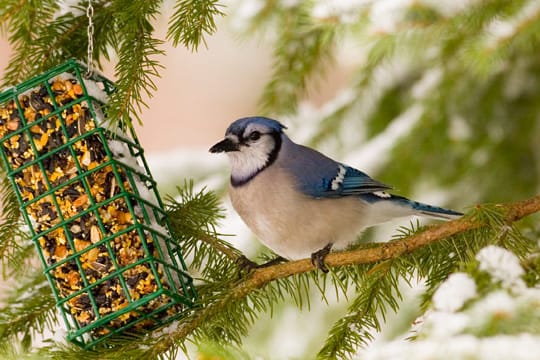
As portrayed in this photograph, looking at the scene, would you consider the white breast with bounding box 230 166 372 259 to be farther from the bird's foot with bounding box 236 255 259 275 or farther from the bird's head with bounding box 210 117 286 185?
the bird's foot with bounding box 236 255 259 275

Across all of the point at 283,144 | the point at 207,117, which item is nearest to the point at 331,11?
the point at 283,144

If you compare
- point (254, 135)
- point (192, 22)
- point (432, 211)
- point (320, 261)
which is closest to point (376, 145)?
point (432, 211)

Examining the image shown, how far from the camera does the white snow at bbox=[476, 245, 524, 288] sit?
1074 mm

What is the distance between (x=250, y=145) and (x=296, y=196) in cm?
21

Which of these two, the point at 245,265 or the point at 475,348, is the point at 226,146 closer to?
the point at 245,265

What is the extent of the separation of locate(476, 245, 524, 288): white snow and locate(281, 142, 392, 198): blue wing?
45.0 inches

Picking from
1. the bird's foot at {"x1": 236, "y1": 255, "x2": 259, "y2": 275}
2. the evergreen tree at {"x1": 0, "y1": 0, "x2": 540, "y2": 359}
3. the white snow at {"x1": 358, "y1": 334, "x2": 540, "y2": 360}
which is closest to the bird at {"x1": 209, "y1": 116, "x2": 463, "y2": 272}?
the evergreen tree at {"x1": 0, "y1": 0, "x2": 540, "y2": 359}

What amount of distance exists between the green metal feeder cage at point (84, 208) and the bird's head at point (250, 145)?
0.33 meters

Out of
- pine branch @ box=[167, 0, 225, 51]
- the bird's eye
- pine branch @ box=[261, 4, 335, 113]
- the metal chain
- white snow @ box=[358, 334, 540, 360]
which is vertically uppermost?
pine branch @ box=[261, 4, 335, 113]

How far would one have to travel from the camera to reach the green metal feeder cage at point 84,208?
1943 millimetres

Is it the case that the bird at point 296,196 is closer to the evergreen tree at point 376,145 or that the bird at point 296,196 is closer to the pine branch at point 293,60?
the evergreen tree at point 376,145

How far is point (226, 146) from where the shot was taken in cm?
223

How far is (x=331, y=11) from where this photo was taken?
7.93 ft

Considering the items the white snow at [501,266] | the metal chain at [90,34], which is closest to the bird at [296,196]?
the metal chain at [90,34]
